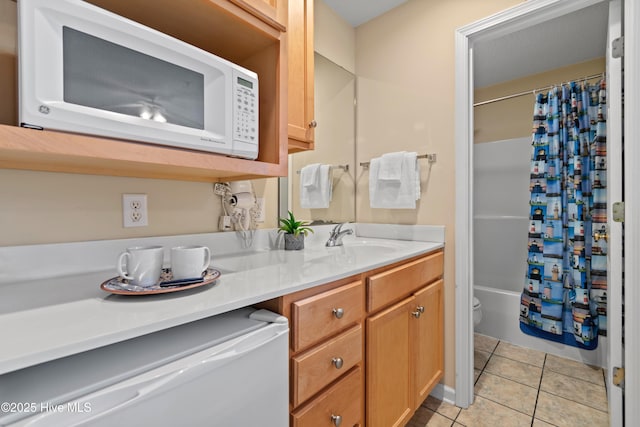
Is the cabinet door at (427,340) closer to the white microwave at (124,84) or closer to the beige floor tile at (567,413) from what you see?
the beige floor tile at (567,413)

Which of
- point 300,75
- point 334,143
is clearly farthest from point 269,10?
point 334,143

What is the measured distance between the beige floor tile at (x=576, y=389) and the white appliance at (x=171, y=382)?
1889 millimetres

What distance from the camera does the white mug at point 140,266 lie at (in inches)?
28.6

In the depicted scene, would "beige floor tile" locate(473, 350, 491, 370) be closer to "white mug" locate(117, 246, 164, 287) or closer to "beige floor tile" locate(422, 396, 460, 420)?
"beige floor tile" locate(422, 396, 460, 420)

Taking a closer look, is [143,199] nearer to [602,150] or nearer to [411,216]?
[411,216]

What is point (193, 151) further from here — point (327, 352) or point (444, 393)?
point (444, 393)

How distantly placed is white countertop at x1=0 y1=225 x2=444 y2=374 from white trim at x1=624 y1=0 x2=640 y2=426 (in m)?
1.08

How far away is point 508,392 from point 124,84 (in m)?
2.36

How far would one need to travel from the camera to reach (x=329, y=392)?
0.92 meters

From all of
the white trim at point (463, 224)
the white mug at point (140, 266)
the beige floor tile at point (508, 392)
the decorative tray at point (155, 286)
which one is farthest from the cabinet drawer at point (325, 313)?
the beige floor tile at point (508, 392)

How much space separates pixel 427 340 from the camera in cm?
152

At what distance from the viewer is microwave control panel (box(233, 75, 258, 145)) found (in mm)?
918

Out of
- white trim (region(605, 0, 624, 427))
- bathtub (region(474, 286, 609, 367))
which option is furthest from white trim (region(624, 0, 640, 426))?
bathtub (region(474, 286, 609, 367))

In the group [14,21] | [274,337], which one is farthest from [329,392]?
[14,21]
